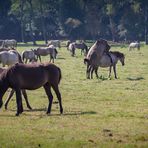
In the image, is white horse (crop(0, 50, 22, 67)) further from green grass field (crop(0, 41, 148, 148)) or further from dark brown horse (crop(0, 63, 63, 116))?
dark brown horse (crop(0, 63, 63, 116))

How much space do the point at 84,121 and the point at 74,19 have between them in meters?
89.5

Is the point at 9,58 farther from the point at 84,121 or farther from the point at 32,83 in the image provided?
the point at 84,121

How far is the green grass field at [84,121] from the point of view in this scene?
1275 centimetres

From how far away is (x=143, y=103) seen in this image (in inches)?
792

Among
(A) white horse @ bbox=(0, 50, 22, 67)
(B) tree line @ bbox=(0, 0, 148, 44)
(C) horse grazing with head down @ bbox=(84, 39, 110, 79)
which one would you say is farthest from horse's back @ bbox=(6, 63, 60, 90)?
(B) tree line @ bbox=(0, 0, 148, 44)

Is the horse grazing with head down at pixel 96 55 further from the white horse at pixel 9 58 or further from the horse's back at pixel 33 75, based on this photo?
the horse's back at pixel 33 75

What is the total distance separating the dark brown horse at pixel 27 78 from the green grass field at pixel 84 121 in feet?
2.54

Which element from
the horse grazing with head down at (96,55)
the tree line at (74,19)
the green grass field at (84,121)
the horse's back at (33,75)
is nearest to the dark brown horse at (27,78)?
the horse's back at (33,75)

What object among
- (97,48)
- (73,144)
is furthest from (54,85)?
(97,48)

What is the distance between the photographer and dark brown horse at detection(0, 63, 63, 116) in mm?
17219

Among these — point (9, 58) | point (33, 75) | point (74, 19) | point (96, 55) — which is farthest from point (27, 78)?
point (74, 19)

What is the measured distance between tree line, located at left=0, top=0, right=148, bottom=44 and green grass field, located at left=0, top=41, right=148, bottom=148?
76.2 m

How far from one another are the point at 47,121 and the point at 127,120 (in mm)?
2232

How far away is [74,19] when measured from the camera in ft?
343
